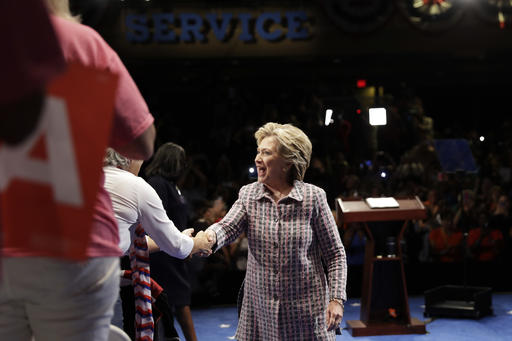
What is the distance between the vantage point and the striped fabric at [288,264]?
2684 mm

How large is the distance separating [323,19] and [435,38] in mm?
1735

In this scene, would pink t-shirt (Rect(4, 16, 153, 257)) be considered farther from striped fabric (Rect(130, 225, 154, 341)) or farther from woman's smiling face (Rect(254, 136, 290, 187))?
woman's smiling face (Rect(254, 136, 290, 187))

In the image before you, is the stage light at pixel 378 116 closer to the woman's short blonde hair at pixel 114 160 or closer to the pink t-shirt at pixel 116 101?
the woman's short blonde hair at pixel 114 160

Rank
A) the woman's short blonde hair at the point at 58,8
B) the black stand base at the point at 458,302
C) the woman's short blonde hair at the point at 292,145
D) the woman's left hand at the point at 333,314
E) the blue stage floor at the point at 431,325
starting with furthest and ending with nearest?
the black stand base at the point at 458,302
the blue stage floor at the point at 431,325
the woman's short blonde hair at the point at 292,145
the woman's left hand at the point at 333,314
the woman's short blonde hair at the point at 58,8

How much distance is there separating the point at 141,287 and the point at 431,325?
3960mm

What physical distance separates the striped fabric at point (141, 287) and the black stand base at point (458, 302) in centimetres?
413

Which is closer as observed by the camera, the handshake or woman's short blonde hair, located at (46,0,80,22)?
woman's short blonde hair, located at (46,0,80,22)

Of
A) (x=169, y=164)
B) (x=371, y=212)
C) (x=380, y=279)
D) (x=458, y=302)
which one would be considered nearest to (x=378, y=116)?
(x=371, y=212)

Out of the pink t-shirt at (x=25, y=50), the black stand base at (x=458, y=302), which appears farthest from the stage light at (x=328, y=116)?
the pink t-shirt at (x=25, y=50)

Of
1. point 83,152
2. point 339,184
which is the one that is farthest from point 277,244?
point 339,184

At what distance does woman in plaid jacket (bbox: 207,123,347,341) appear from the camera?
8.80 ft

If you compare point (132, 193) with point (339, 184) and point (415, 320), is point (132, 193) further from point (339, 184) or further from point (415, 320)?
point (339, 184)

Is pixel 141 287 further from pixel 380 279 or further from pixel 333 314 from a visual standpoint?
pixel 380 279

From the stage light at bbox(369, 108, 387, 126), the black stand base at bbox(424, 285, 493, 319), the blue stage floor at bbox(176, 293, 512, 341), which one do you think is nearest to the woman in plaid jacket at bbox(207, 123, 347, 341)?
the blue stage floor at bbox(176, 293, 512, 341)
